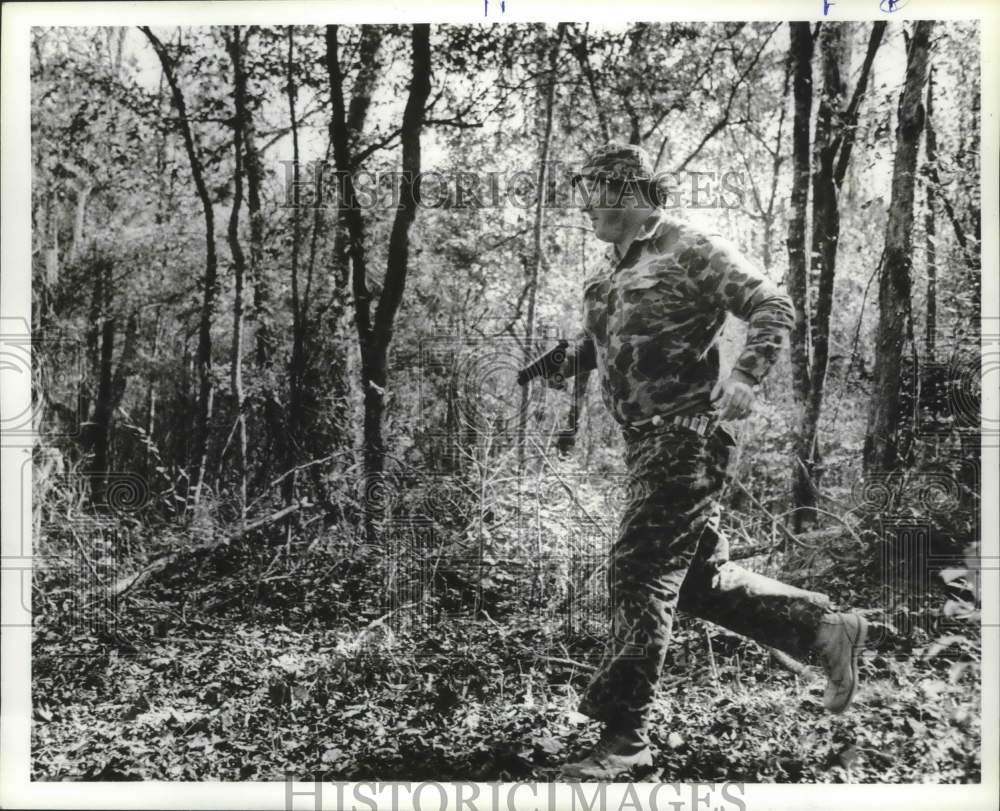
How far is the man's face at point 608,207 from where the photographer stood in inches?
153

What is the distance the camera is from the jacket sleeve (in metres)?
3.66

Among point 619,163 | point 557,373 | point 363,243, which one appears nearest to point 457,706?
point 557,373

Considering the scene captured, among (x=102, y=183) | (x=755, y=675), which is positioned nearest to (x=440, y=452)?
(x=755, y=675)

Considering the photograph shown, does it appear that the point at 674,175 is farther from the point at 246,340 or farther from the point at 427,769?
the point at 427,769

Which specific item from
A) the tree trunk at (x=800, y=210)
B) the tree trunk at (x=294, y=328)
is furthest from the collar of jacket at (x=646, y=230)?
the tree trunk at (x=294, y=328)

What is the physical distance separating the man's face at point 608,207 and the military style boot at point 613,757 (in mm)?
2330

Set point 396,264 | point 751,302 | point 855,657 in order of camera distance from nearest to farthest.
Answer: point 751,302 → point 855,657 → point 396,264

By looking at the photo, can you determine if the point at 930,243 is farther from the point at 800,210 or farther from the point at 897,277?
the point at 800,210

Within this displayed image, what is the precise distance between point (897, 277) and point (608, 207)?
4.59 feet

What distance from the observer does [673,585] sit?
379cm

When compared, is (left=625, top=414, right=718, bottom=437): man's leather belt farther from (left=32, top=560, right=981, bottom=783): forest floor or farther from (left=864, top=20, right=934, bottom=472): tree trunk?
(left=32, top=560, right=981, bottom=783): forest floor

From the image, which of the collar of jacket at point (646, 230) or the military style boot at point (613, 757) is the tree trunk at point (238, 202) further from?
the military style boot at point (613, 757)

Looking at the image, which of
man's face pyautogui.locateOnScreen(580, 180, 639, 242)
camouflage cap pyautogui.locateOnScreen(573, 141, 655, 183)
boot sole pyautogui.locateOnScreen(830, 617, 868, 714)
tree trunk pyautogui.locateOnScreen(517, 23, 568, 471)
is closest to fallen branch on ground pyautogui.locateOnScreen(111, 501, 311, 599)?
tree trunk pyautogui.locateOnScreen(517, 23, 568, 471)

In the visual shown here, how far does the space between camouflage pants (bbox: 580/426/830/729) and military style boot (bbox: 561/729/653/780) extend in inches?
2.3
